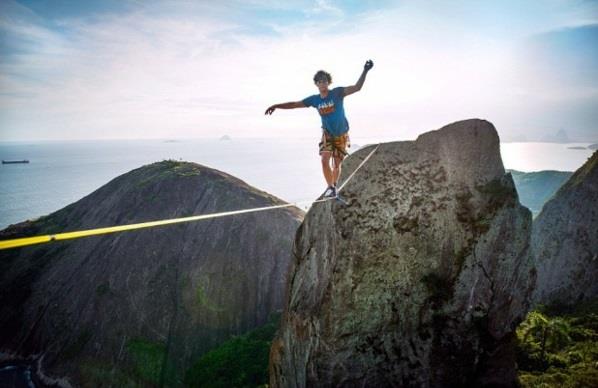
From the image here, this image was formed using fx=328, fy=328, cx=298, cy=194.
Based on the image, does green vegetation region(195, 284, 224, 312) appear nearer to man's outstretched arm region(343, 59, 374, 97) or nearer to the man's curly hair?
the man's curly hair

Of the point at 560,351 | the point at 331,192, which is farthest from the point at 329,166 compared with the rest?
the point at 560,351

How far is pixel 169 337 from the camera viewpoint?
36.1m

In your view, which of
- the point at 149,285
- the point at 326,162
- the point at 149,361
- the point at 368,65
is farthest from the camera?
Answer: the point at 149,285

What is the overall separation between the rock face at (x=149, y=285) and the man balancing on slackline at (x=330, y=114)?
33.4 m

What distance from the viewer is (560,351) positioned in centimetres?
1733

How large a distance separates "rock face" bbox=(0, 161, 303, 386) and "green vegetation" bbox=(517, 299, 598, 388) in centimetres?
2623

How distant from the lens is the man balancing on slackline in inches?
344

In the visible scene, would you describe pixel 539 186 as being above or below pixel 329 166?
below

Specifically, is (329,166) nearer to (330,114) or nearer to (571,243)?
(330,114)

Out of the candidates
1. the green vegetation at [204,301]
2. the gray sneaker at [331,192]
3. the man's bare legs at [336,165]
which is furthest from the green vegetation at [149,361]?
the man's bare legs at [336,165]

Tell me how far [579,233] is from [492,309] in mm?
23848

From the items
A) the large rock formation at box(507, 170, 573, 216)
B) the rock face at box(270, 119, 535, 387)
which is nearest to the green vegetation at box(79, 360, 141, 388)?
the rock face at box(270, 119, 535, 387)

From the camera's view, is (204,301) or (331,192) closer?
(331,192)

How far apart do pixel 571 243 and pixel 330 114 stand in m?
28.9
